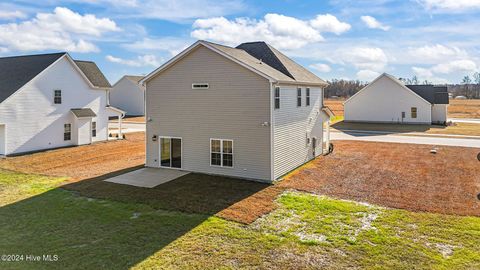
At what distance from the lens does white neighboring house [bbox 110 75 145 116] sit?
53.6 m

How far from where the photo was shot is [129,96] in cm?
5428

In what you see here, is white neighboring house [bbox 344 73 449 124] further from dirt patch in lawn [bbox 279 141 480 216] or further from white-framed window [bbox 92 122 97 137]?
white-framed window [bbox 92 122 97 137]

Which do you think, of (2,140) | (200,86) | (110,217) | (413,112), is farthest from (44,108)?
(413,112)

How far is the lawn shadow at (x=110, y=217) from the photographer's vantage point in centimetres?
843

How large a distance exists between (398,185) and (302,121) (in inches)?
236

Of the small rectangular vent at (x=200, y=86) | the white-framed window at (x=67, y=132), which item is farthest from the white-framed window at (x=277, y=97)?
the white-framed window at (x=67, y=132)

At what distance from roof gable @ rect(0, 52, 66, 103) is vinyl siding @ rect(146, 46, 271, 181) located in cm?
1001

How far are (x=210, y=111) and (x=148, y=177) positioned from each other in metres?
4.26

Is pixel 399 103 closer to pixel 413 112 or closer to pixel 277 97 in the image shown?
pixel 413 112

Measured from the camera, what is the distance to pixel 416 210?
11.5 meters

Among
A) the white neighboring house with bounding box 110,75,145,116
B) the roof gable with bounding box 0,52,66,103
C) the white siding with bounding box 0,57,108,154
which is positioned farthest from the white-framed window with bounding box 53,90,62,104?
the white neighboring house with bounding box 110,75,145,116

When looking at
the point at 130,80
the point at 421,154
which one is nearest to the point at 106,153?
the point at 421,154

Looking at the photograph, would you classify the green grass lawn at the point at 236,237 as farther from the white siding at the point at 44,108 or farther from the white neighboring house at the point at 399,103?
the white neighboring house at the point at 399,103

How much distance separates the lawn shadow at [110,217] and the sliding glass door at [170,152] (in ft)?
7.13
